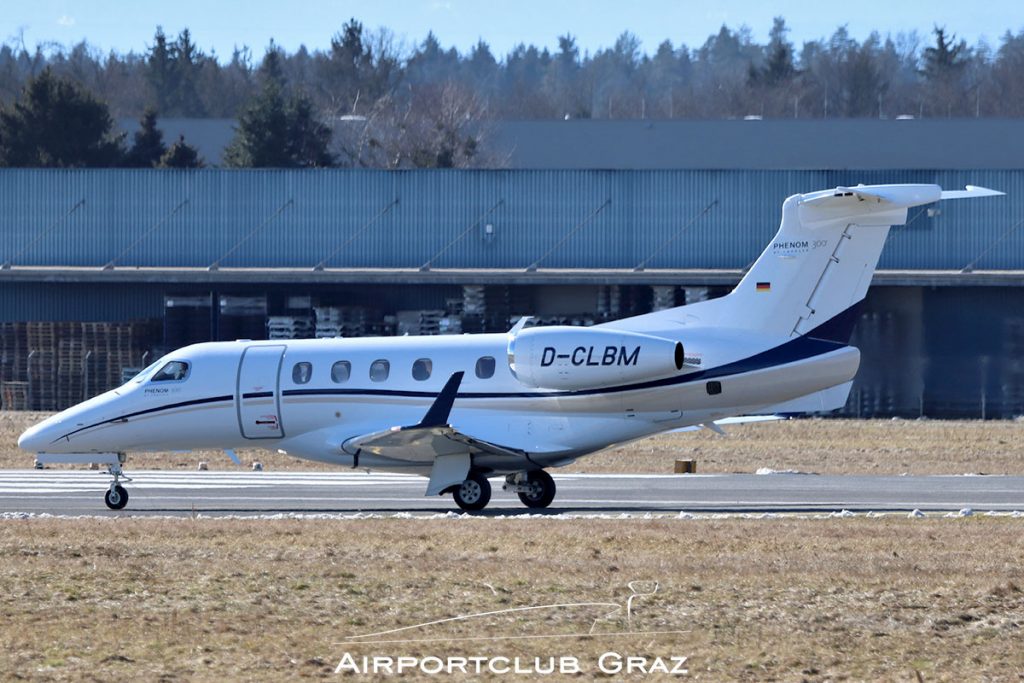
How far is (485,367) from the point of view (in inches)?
889

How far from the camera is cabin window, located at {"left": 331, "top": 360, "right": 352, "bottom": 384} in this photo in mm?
23266

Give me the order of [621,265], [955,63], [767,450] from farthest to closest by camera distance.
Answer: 1. [955,63]
2. [621,265]
3. [767,450]

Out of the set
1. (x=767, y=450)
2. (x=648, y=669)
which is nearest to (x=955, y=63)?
(x=767, y=450)

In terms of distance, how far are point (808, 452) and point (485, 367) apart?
11897mm

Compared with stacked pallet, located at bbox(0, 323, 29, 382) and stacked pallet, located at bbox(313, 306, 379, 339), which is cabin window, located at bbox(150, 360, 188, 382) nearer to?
stacked pallet, located at bbox(313, 306, 379, 339)

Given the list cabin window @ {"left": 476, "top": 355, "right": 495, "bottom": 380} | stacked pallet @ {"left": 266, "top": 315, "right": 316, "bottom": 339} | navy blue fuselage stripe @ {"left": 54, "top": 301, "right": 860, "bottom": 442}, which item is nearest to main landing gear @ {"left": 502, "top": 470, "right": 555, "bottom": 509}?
navy blue fuselage stripe @ {"left": 54, "top": 301, "right": 860, "bottom": 442}

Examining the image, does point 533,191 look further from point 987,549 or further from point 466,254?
point 987,549

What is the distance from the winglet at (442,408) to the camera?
70.3 feet

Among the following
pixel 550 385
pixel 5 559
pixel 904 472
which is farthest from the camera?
pixel 904 472

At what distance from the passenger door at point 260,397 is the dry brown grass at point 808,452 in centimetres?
769

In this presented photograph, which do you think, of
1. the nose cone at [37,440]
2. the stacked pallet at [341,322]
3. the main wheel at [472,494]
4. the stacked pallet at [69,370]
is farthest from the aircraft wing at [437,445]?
Answer: the stacked pallet at [69,370]

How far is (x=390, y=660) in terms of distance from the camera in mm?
11492

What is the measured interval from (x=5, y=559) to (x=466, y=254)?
33408 millimetres

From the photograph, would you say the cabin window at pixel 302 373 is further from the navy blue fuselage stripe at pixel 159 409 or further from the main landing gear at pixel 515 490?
the main landing gear at pixel 515 490
